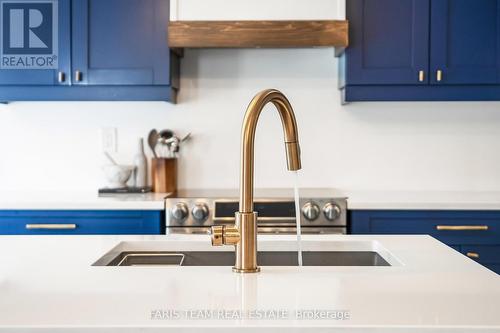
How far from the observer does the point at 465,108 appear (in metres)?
3.31

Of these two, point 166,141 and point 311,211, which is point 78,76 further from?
point 311,211

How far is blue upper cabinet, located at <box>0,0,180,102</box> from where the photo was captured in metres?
2.97

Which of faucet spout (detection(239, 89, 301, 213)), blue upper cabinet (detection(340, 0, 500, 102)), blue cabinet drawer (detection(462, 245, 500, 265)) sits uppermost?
blue upper cabinet (detection(340, 0, 500, 102))

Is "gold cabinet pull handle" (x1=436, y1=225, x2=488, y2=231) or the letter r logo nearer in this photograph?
"gold cabinet pull handle" (x1=436, y1=225, x2=488, y2=231)

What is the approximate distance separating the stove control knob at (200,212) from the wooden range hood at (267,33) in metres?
0.84

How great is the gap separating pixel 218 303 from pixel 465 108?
9.08 ft

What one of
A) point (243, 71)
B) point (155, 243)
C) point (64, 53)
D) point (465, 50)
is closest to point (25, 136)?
point (64, 53)

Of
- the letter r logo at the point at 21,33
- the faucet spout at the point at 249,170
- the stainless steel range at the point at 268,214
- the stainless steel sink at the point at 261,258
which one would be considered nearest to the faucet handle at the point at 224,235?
the faucet spout at the point at 249,170

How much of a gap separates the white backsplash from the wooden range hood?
17.2 inches

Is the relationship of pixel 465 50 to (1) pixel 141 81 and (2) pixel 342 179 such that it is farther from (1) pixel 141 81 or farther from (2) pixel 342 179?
(1) pixel 141 81

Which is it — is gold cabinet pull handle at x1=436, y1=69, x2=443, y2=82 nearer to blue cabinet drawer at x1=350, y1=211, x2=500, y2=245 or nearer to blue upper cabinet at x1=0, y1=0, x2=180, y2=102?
blue cabinet drawer at x1=350, y1=211, x2=500, y2=245

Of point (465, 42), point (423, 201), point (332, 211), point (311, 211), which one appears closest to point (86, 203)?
point (311, 211)

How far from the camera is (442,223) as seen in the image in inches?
109

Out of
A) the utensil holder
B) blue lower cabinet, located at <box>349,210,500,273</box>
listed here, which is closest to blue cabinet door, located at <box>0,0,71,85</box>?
the utensil holder
